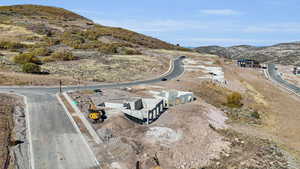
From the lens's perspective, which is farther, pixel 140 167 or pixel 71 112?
pixel 71 112

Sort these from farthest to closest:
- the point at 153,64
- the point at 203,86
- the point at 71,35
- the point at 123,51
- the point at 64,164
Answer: the point at 71,35 < the point at 123,51 < the point at 153,64 < the point at 203,86 < the point at 64,164

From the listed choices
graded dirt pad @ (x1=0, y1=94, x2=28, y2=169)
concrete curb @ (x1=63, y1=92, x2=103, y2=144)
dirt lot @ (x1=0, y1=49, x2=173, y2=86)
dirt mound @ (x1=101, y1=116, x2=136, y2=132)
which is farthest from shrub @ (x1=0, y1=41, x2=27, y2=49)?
dirt mound @ (x1=101, y1=116, x2=136, y2=132)

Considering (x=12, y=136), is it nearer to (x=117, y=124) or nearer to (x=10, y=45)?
(x=117, y=124)

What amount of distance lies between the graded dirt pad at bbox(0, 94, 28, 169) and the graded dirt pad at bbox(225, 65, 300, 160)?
25617 millimetres

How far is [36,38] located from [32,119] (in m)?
84.2

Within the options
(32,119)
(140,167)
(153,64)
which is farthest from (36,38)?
(140,167)

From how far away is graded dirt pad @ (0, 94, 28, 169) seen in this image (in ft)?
61.1

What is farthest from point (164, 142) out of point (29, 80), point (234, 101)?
point (29, 80)

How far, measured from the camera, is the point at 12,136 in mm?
22859

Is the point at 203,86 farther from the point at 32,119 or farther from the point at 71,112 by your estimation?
the point at 32,119

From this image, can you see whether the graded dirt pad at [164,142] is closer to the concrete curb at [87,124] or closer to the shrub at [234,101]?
the concrete curb at [87,124]

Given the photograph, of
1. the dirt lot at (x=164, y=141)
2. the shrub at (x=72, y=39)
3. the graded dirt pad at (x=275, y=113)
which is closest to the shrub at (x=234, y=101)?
the graded dirt pad at (x=275, y=113)

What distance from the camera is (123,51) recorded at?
3935 inches

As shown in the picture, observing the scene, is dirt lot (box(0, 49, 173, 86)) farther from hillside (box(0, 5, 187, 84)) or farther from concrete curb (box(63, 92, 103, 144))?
concrete curb (box(63, 92, 103, 144))
